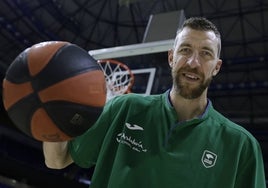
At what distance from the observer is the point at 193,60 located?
73.1 inches

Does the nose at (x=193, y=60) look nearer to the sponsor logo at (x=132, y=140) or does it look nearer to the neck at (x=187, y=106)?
the neck at (x=187, y=106)

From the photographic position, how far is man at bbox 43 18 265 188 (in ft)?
5.76

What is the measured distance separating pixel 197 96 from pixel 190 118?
131 millimetres

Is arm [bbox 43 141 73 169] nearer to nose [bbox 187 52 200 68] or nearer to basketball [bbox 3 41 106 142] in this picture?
basketball [bbox 3 41 106 142]

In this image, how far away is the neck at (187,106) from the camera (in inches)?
76.0

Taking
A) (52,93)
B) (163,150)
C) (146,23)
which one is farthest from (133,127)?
(146,23)

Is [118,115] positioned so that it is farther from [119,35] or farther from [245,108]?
[245,108]

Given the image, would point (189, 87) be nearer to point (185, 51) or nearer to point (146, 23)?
point (185, 51)

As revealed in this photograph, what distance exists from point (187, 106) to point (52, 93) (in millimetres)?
764

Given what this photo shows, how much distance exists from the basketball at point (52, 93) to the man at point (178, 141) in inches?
10.6

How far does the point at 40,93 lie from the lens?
1.53 meters

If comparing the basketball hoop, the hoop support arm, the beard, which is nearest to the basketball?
the beard

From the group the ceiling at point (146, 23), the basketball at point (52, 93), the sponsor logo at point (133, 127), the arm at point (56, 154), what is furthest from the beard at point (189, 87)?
the ceiling at point (146, 23)

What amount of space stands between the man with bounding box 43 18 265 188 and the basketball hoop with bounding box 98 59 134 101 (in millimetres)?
2478
